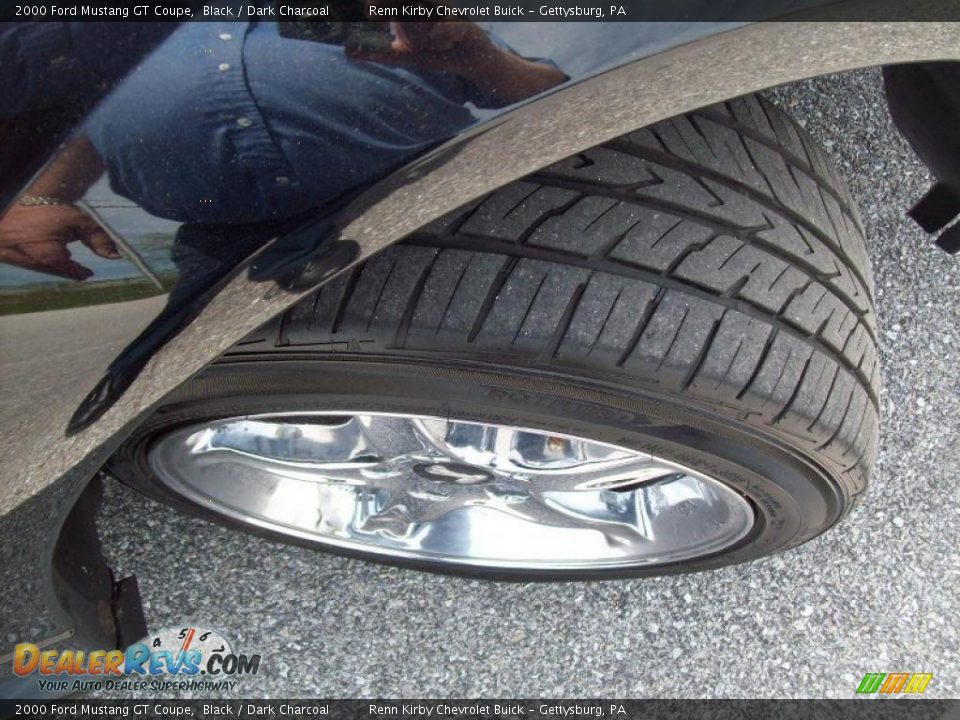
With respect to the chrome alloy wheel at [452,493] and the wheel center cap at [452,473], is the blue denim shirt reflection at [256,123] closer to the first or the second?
the chrome alloy wheel at [452,493]

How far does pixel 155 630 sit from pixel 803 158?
4.87 feet

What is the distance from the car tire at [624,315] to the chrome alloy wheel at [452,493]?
0.94 feet

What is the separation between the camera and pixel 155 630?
1749mm

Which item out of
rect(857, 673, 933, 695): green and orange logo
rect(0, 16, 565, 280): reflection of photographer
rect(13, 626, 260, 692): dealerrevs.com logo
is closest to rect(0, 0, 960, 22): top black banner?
rect(0, 16, 565, 280): reflection of photographer

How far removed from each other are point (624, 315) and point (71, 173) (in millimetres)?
658

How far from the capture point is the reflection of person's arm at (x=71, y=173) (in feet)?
2.20

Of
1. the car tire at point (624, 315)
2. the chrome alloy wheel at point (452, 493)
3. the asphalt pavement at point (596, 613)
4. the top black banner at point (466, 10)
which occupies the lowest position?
the asphalt pavement at point (596, 613)

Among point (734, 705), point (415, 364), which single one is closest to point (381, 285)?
point (415, 364)

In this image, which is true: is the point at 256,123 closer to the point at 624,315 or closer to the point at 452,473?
the point at 624,315

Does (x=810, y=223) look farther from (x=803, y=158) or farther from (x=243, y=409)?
(x=243, y=409)

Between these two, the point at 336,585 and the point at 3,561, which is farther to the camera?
the point at 336,585

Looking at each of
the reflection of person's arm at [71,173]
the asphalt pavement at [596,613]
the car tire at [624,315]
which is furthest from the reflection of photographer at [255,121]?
the asphalt pavement at [596,613]

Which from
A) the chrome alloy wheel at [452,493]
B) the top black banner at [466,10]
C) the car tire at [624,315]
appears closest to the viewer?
the top black banner at [466,10]

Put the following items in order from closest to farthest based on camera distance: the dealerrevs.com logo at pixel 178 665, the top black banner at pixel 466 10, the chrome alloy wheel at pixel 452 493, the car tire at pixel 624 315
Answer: the top black banner at pixel 466 10, the car tire at pixel 624 315, the chrome alloy wheel at pixel 452 493, the dealerrevs.com logo at pixel 178 665
